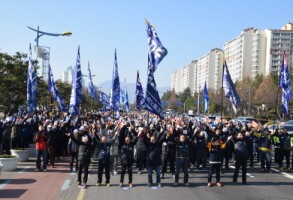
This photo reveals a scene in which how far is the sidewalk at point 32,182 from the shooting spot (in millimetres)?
11203

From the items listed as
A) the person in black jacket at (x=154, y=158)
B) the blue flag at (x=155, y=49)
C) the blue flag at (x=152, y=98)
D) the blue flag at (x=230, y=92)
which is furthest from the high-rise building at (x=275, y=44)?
the person in black jacket at (x=154, y=158)

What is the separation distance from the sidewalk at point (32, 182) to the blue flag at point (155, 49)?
16.1ft

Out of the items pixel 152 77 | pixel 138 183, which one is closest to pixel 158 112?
pixel 152 77

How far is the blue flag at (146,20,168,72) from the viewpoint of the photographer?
15.9 m

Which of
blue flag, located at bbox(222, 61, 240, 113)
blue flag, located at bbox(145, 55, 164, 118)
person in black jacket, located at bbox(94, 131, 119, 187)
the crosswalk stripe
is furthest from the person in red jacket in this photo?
blue flag, located at bbox(222, 61, 240, 113)

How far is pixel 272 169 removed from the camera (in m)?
17.3

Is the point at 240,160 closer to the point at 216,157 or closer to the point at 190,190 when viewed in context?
the point at 216,157

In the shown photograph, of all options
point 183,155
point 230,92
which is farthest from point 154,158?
point 230,92

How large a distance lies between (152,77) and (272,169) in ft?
20.0

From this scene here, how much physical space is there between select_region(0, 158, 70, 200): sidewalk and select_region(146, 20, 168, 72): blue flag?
4.92 m

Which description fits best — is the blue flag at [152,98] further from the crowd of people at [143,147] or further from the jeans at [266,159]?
the jeans at [266,159]

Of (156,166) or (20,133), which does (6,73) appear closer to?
(20,133)

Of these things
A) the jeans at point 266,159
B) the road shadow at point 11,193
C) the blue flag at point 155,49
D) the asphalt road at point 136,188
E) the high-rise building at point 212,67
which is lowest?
the road shadow at point 11,193

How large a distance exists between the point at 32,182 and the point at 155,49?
6336 mm
